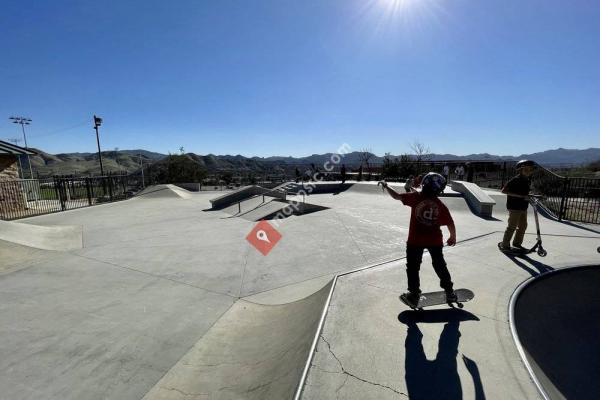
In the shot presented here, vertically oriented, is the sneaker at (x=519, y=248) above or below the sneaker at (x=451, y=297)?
below

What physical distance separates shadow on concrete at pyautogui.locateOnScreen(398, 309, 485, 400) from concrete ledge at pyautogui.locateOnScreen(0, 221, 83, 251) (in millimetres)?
8529

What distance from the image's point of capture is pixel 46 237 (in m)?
7.98

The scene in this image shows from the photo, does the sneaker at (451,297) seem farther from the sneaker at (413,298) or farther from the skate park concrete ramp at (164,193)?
the skate park concrete ramp at (164,193)

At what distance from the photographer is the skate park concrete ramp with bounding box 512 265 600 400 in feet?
8.91

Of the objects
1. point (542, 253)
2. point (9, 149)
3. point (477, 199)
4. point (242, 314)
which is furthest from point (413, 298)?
point (9, 149)

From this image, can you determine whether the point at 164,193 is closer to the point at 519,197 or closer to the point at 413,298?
the point at 413,298

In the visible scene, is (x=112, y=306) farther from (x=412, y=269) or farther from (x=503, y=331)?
(x=503, y=331)

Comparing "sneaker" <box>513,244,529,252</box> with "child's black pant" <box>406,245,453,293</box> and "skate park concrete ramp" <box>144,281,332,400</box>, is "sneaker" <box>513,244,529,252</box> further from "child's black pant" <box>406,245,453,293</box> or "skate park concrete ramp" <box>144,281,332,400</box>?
"skate park concrete ramp" <box>144,281,332,400</box>

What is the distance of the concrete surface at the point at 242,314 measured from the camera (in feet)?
8.47

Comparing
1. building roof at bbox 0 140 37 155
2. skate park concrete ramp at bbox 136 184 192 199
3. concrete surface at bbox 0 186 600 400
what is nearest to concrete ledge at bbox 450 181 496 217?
concrete surface at bbox 0 186 600 400

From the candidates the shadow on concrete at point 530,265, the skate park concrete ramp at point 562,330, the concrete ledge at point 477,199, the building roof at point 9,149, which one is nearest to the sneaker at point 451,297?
the skate park concrete ramp at point 562,330

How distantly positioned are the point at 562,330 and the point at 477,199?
800cm

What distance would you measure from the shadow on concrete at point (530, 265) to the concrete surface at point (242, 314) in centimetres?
5

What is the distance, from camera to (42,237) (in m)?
7.89
